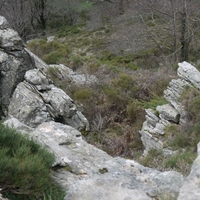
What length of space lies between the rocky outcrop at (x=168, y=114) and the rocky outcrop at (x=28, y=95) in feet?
6.31

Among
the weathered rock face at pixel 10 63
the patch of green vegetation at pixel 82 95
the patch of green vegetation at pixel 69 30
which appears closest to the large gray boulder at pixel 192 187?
the weathered rock face at pixel 10 63

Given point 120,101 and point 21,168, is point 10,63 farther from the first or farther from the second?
point 21,168

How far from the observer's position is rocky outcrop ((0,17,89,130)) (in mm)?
A: 9844

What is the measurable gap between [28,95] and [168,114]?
3897mm

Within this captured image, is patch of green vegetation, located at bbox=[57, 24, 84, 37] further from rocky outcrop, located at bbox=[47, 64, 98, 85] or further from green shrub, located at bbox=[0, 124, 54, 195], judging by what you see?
green shrub, located at bbox=[0, 124, 54, 195]

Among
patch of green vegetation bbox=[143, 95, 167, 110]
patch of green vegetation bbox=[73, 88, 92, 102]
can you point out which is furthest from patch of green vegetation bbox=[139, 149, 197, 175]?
patch of green vegetation bbox=[73, 88, 92, 102]

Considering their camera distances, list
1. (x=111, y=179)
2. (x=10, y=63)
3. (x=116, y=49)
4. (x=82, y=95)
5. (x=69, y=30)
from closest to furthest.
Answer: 1. (x=111, y=179)
2. (x=10, y=63)
3. (x=82, y=95)
4. (x=116, y=49)
5. (x=69, y=30)

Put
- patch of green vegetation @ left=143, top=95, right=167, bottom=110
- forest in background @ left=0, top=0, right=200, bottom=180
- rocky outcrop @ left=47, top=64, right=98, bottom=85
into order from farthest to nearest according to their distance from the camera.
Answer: rocky outcrop @ left=47, top=64, right=98, bottom=85 < forest in background @ left=0, top=0, right=200, bottom=180 < patch of green vegetation @ left=143, top=95, right=167, bottom=110

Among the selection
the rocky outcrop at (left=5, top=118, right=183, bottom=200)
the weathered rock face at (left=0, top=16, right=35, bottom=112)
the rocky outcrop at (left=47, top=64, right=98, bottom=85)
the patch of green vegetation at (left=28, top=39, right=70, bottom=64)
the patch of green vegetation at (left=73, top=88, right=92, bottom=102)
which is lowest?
the patch of green vegetation at (left=28, top=39, right=70, bottom=64)

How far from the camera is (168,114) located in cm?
907

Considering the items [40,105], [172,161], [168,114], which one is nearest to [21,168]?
[172,161]

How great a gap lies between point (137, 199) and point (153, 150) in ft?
16.6

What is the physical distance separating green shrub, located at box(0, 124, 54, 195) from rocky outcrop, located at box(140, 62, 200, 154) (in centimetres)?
515

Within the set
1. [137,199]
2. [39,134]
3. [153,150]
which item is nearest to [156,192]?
[137,199]
